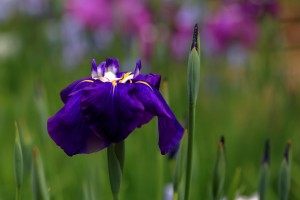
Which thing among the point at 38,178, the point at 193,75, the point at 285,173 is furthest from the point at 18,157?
the point at 285,173

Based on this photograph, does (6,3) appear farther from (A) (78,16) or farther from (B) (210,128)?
(B) (210,128)

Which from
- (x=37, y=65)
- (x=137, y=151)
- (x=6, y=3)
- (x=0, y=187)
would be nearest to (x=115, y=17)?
(x=37, y=65)

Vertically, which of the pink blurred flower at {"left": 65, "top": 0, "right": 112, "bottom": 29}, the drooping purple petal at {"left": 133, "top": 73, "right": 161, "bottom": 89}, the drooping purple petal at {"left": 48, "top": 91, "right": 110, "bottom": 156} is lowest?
the drooping purple petal at {"left": 48, "top": 91, "right": 110, "bottom": 156}

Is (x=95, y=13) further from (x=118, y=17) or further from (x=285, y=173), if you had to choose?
(x=285, y=173)

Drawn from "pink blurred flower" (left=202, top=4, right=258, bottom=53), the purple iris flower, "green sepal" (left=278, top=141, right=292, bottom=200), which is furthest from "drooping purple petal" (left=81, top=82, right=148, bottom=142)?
"pink blurred flower" (left=202, top=4, right=258, bottom=53)

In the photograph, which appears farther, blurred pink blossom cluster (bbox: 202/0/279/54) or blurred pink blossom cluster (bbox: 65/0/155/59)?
blurred pink blossom cluster (bbox: 65/0/155/59)

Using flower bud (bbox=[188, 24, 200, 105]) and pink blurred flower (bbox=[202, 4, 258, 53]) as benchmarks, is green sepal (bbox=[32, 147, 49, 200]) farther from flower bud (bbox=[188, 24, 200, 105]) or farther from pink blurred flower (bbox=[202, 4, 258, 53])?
pink blurred flower (bbox=[202, 4, 258, 53])

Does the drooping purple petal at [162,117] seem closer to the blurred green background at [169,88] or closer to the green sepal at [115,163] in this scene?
the green sepal at [115,163]

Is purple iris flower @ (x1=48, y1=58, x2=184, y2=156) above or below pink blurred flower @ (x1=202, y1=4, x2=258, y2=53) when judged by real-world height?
below
